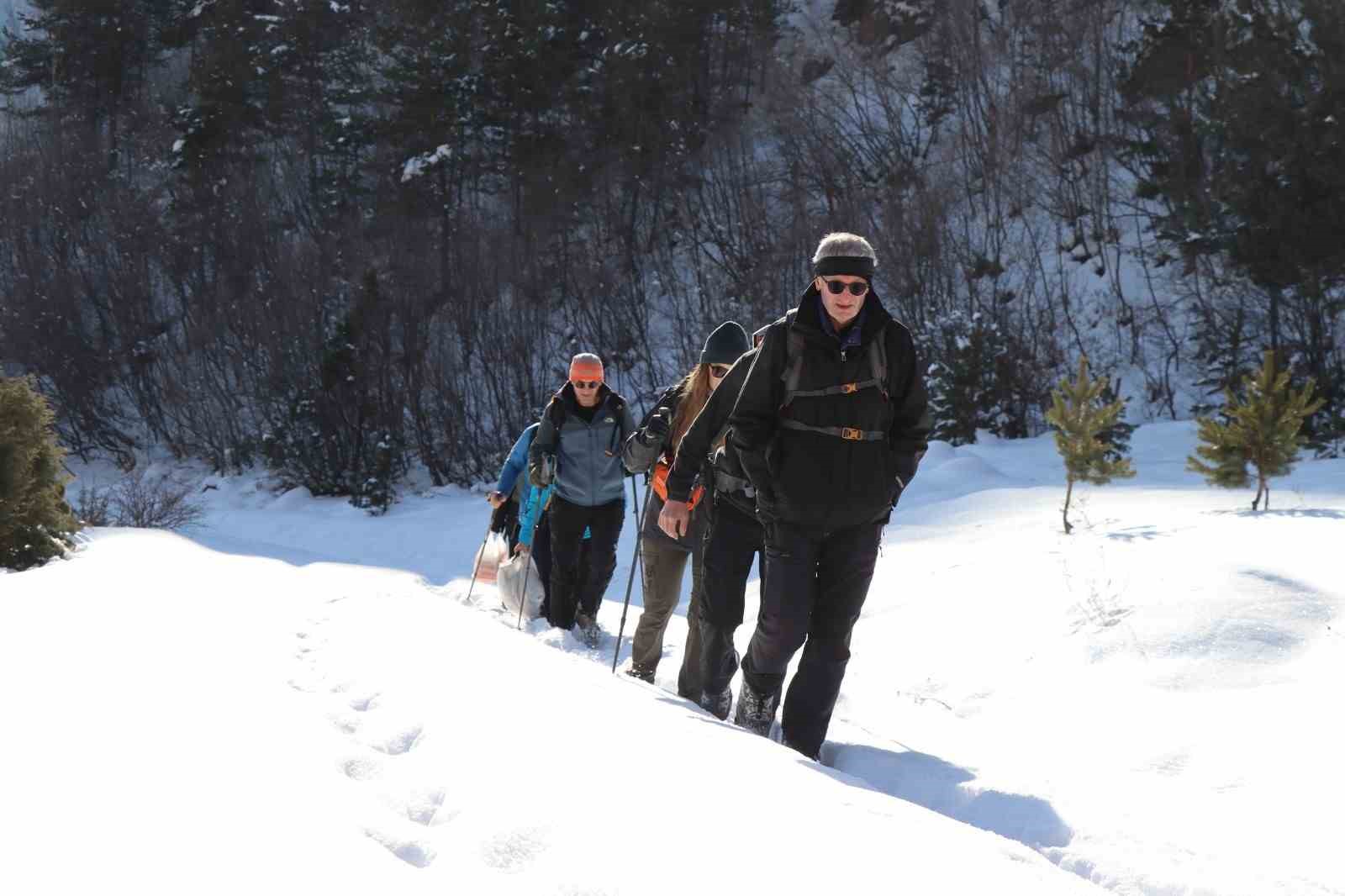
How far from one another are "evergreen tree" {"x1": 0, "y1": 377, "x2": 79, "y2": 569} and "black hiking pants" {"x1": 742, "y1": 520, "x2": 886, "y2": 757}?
786 cm

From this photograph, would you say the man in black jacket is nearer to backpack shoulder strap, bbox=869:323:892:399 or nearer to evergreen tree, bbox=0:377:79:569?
backpack shoulder strap, bbox=869:323:892:399

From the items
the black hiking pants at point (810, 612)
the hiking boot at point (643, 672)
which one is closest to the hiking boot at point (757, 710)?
the black hiking pants at point (810, 612)

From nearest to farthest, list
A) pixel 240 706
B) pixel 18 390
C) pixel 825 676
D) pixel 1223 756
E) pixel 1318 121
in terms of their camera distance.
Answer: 1. pixel 240 706
2. pixel 825 676
3. pixel 1223 756
4. pixel 18 390
5. pixel 1318 121

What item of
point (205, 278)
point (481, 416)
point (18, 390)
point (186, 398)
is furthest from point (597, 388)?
point (205, 278)

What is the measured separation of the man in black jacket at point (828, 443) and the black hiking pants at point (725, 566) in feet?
1.88

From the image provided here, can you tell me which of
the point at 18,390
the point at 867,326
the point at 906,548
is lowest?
the point at 906,548

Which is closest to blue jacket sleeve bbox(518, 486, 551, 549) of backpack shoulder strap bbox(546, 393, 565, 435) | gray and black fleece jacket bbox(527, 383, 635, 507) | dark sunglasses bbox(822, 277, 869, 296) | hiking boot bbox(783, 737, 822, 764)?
gray and black fleece jacket bbox(527, 383, 635, 507)

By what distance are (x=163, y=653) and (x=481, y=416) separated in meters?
22.3

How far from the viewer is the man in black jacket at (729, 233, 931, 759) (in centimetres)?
409

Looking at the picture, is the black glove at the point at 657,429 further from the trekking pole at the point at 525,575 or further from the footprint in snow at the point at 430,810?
the trekking pole at the point at 525,575

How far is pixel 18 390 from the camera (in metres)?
10.3

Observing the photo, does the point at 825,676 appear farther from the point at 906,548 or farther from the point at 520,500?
the point at 906,548

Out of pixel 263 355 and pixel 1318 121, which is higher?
pixel 1318 121

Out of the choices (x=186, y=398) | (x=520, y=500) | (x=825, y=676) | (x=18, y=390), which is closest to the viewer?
(x=825, y=676)
